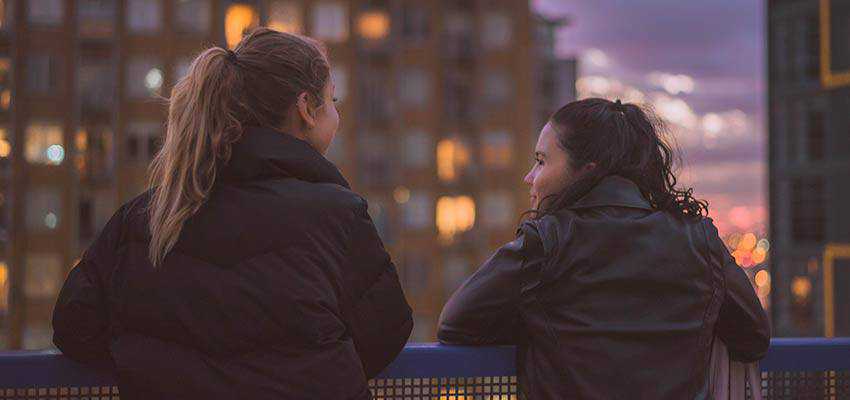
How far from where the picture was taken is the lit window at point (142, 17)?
46188 mm

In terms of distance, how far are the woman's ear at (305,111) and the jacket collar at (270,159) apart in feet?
0.35

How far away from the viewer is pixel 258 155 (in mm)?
2318

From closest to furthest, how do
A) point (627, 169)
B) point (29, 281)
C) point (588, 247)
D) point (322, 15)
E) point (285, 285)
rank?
point (285, 285) → point (588, 247) → point (627, 169) → point (29, 281) → point (322, 15)

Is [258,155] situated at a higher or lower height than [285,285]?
higher

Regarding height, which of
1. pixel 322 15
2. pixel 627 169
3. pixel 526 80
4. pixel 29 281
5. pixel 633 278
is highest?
pixel 322 15

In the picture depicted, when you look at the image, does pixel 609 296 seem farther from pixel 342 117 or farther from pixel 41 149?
pixel 342 117

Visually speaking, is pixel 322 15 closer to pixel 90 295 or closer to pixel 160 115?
pixel 160 115

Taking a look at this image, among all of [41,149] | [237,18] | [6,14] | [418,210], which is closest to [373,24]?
[237,18]

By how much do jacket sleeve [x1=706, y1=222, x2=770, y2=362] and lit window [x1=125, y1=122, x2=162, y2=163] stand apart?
4552cm

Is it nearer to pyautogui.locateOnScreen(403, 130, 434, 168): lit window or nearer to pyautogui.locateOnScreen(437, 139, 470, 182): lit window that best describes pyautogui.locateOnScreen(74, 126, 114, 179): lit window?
pyautogui.locateOnScreen(403, 130, 434, 168): lit window

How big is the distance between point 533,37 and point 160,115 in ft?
64.9

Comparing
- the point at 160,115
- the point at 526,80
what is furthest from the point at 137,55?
the point at 526,80

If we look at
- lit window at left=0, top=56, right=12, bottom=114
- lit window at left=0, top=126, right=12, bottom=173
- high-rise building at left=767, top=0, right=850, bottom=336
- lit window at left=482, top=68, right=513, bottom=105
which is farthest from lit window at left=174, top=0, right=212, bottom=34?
high-rise building at left=767, top=0, right=850, bottom=336

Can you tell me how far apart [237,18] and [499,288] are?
153ft
